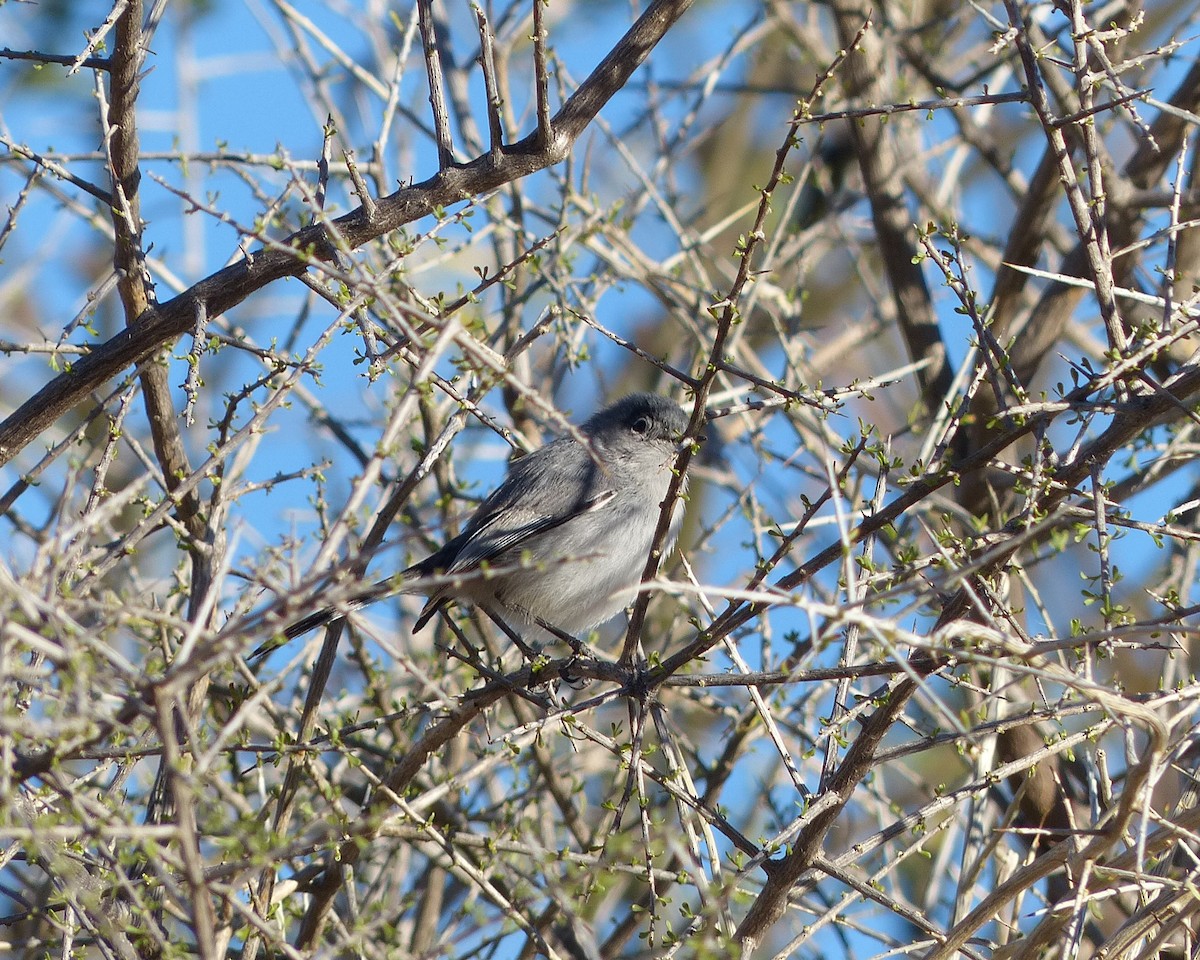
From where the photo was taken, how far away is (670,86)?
558 cm

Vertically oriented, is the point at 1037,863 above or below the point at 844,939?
above

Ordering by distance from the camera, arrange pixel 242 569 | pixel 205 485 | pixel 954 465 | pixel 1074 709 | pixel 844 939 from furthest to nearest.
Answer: pixel 205 485 → pixel 844 939 → pixel 242 569 → pixel 954 465 → pixel 1074 709

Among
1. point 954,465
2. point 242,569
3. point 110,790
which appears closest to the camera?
point 954,465

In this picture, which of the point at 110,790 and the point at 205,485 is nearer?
the point at 110,790

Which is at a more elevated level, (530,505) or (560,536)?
(530,505)

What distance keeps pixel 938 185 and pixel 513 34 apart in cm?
201

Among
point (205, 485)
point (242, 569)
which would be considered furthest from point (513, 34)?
point (242, 569)

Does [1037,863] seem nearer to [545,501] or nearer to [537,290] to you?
[545,501]

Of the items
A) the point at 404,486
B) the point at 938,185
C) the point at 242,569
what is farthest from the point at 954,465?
the point at 938,185

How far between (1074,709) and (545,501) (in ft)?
7.84

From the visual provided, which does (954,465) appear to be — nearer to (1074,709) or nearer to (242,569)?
(1074,709)

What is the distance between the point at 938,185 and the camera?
5.65m

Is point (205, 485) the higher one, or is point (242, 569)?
point (205, 485)

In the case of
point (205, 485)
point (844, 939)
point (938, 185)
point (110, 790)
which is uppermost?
point (205, 485)
